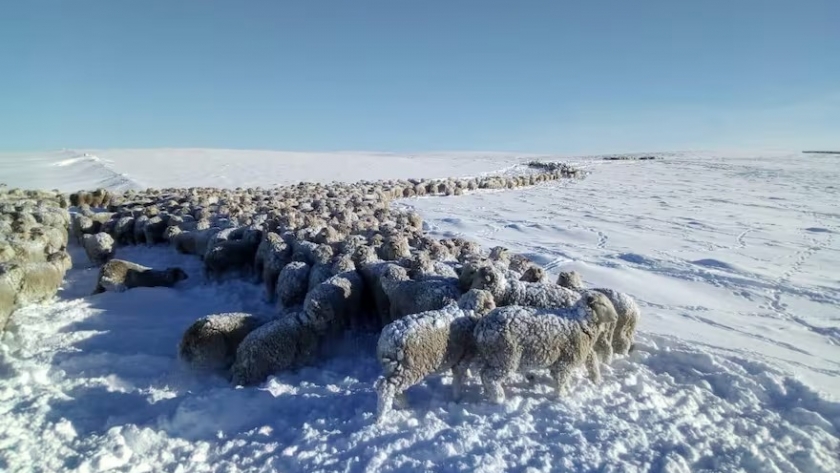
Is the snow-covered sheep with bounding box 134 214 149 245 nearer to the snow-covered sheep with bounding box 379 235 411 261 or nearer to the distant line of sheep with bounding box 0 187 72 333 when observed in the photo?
the distant line of sheep with bounding box 0 187 72 333

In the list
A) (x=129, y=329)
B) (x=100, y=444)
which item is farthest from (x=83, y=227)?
(x=100, y=444)

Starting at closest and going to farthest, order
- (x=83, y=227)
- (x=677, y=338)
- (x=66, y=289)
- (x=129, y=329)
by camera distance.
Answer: (x=677, y=338), (x=129, y=329), (x=66, y=289), (x=83, y=227)

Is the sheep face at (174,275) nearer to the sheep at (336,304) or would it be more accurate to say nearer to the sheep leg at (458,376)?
the sheep at (336,304)

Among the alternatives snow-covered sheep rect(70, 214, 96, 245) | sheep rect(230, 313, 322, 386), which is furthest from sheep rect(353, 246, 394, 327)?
snow-covered sheep rect(70, 214, 96, 245)

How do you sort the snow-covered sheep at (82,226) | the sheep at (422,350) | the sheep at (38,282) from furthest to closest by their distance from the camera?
the snow-covered sheep at (82,226), the sheep at (38,282), the sheep at (422,350)

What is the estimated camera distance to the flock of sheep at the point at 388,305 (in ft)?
14.2

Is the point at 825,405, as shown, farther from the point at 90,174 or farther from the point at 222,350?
the point at 90,174

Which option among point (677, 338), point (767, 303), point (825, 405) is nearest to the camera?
point (825, 405)

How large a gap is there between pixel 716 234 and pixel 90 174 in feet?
106

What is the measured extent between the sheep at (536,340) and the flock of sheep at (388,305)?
0.4 inches

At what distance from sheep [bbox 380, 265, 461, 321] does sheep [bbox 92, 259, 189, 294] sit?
4.53m

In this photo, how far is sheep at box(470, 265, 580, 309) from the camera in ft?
17.2

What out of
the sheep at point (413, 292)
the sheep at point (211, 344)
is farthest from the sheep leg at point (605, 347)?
the sheep at point (211, 344)

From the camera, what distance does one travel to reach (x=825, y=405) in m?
4.27
